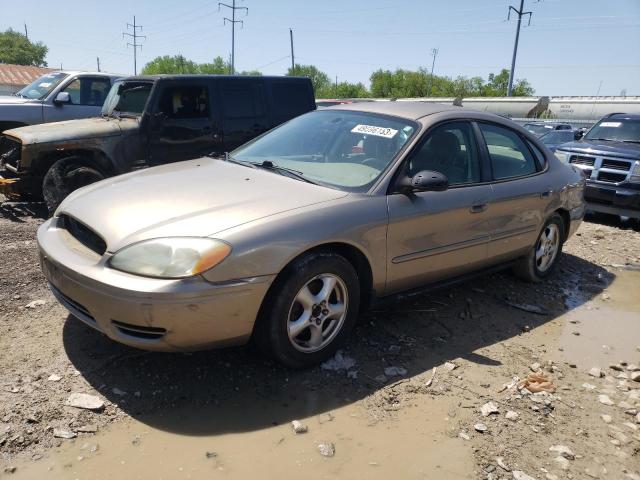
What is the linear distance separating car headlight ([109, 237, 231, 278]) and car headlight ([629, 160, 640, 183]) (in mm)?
7638

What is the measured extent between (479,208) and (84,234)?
9.33 ft

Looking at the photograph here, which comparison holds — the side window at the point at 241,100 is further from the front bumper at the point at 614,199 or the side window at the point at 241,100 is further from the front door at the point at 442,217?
the front bumper at the point at 614,199

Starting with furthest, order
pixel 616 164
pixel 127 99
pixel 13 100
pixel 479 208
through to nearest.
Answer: pixel 616 164 → pixel 13 100 → pixel 127 99 → pixel 479 208

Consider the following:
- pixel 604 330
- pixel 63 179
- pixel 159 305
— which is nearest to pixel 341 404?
pixel 159 305

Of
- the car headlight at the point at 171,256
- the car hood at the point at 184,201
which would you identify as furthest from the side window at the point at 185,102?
the car headlight at the point at 171,256

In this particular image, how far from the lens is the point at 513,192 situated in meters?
4.38

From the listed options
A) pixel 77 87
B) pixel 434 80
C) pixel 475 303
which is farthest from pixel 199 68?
pixel 475 303

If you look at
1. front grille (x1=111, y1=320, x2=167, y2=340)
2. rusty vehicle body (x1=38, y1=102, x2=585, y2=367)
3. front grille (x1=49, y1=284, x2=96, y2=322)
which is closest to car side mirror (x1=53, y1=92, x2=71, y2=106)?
rusty vehicle body (x1=38, y1=102, x2=585, y2=367)

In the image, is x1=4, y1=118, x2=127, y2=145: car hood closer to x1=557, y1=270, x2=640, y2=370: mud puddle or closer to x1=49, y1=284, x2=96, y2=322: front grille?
x1=49, y1=284, x2=96, y2=322: front grille

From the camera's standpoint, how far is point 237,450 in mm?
2553

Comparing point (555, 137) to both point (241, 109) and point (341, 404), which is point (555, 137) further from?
point (341, 404)

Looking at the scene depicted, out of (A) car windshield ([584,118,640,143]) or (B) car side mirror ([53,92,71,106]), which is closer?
(B) car side mirror ([53,92,71,106])

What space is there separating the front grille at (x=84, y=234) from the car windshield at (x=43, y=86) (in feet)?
20.2

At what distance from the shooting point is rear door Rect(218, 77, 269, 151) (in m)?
7.15
